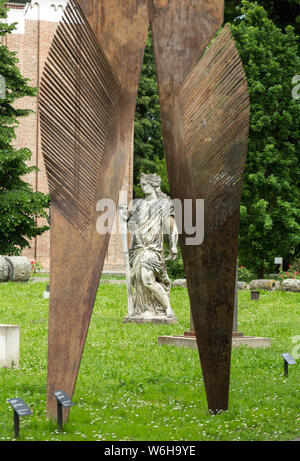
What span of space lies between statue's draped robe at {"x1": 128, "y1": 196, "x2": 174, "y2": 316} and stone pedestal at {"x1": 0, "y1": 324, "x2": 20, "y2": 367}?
180 inches

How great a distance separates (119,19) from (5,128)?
15900mm

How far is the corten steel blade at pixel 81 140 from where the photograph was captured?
502cm

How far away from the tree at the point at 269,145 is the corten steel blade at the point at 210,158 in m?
17.0

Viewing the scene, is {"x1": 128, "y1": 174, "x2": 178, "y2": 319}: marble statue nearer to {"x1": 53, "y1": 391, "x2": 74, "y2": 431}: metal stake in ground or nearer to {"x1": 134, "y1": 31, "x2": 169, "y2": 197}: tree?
{"x1": 53, "y1": 391, "x2": 74, "y2": 431}: metal stake in ground

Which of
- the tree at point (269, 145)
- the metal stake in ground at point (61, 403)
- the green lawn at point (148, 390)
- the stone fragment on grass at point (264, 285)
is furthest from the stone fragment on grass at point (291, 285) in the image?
the metal stake in ground at point (61, 403)

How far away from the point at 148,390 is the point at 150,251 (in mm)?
5758

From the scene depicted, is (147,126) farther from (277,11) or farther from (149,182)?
(149,182)

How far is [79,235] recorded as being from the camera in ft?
16.8

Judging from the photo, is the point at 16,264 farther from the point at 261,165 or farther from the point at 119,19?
the point at 119,19

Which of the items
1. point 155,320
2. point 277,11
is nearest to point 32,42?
point 277,11

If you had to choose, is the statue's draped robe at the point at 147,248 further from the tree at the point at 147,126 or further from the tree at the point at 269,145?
the tree at the point at 147,126

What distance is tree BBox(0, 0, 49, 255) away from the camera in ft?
66.2

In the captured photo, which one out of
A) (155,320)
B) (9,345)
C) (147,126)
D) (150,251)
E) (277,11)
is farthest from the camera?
(147,126)

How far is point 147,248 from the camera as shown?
1222 cm
